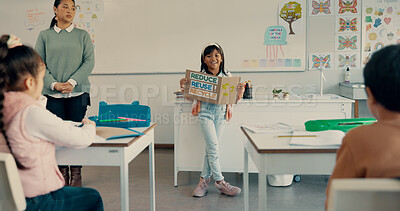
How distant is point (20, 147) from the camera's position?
132 cm

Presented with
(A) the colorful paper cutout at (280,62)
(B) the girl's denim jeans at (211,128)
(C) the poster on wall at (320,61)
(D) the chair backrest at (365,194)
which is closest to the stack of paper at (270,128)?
(B) the girl's denim jeans at (211,128)

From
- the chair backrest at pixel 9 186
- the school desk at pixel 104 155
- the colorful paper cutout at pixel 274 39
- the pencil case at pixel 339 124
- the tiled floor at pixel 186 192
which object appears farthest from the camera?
the colorful paper cutout at pixel 274 39

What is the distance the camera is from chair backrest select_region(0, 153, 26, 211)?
3.69 feet

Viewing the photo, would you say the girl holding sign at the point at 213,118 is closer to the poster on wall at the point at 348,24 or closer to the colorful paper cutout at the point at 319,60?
the colorful paper cutout at the point at 319,60

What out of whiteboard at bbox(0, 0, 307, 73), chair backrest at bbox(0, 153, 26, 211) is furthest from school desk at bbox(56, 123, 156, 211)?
whiteboard at bbox(0, 0, 307, 73)

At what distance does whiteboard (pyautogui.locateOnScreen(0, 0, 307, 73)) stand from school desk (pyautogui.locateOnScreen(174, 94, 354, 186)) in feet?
4.31

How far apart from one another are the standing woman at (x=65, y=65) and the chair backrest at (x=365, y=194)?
236 centimetres

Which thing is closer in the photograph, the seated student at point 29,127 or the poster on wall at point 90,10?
the seated student at point 29,127

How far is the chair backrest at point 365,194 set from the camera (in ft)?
2.56

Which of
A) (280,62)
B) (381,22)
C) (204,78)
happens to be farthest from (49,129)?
(381,22)

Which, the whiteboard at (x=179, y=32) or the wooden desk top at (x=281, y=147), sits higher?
the whiteboard at (x=179, y=32)

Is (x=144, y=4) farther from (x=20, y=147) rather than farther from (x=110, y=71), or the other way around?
(x=20, y=147)

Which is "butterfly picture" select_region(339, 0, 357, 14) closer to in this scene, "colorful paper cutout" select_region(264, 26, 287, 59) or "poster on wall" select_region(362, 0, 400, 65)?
"poster on wall" select_region(362, 0, 400, 65)

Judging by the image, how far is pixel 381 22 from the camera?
420 cm
